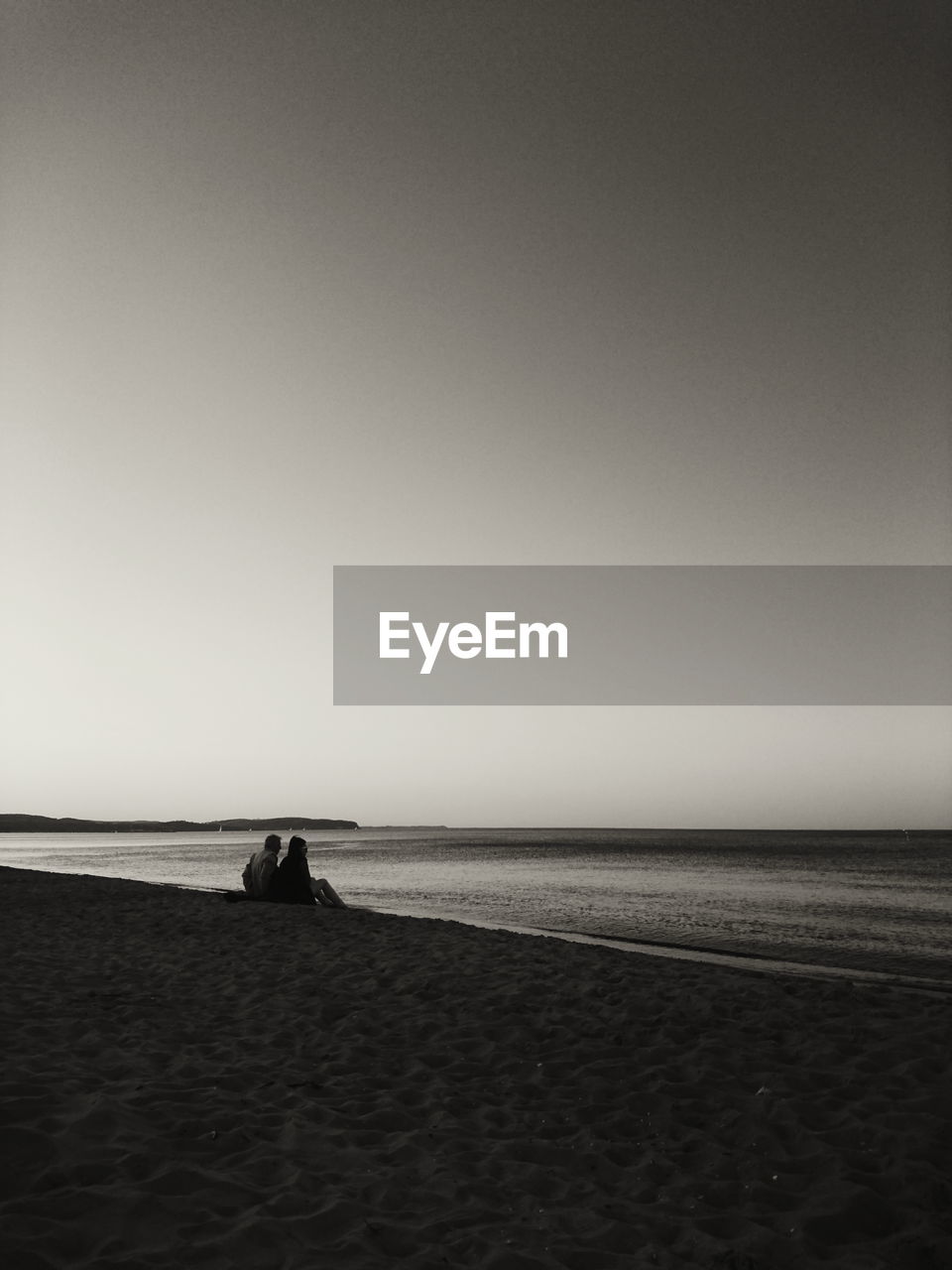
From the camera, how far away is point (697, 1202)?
15.2 ft

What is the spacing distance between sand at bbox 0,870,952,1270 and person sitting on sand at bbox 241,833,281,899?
281 inches

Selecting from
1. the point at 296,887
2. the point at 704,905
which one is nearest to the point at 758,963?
the point at 296,887

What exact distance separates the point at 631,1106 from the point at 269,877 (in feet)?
40.5

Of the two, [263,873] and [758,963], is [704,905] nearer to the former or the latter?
[758,963]

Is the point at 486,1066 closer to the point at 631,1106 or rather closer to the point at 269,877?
the point at 631,1106

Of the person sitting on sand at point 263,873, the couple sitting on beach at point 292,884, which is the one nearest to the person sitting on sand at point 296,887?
the couple sitting on beach at point 292,884

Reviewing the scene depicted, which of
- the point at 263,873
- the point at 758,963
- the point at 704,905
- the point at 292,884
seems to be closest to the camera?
the point at 758,963

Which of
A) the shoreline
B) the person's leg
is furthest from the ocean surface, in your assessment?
the person's leg

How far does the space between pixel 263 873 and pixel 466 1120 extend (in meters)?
12.3

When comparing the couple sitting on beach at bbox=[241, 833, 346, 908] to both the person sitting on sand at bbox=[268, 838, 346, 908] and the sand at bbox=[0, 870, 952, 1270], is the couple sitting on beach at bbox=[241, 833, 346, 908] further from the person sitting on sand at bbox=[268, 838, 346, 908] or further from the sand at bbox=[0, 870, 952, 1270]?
the sand at bbox=[0, 870, 952, 1270]

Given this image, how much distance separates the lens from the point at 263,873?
17172 millimetres

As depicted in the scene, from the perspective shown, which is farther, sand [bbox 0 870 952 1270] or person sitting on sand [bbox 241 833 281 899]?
person sitting on sand [bbox 241 833 281 899]

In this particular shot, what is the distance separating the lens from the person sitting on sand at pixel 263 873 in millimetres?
17047

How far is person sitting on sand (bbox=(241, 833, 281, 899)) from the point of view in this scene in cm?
1705
